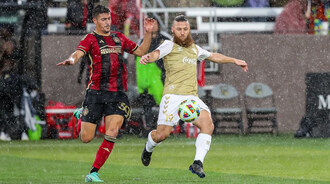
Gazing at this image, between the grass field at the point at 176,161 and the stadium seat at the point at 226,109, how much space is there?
1024 mm

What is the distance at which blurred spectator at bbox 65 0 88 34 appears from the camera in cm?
2342

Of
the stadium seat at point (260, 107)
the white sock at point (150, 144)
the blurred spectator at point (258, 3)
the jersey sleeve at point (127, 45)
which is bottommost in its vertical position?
the stadium seat at point (260, 107)

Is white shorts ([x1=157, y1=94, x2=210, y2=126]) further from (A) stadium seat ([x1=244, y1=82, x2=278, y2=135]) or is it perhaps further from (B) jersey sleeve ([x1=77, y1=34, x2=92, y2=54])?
(A) stadium seat ([x1=244, y1=82, x2=278, y2=135])

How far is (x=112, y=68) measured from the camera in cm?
1171

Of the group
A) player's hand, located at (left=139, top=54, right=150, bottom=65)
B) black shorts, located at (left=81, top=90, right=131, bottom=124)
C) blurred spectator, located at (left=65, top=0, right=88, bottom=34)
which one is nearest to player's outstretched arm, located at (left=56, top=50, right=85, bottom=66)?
black shorts, located at (left=81, top=90, right=131, bottom=124)

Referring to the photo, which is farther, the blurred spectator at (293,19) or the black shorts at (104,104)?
the blurred spectator at (293,19)

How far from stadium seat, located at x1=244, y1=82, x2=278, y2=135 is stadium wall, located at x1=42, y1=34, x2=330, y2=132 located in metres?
0.38

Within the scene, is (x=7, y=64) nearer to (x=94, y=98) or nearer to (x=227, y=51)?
(x=227, y=51)

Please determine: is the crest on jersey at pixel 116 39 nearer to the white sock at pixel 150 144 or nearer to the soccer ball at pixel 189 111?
the soccer ball at pixel 189 111

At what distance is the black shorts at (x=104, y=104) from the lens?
1161 cm

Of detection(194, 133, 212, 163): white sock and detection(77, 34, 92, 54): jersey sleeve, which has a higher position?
detection(77, 34, 92, 54): jersey sleeve

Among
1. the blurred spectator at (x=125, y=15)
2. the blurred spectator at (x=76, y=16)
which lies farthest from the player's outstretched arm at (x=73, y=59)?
the blurred spectator at (x=76, y=16)

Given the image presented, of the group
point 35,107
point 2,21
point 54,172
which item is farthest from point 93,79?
point 2,21

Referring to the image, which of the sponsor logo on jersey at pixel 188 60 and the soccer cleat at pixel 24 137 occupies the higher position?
the sponsor logo on jersey at pixel 188 60
